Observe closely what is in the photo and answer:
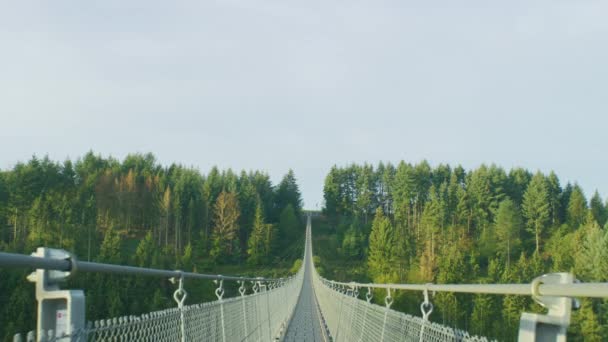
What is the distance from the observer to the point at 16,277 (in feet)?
109

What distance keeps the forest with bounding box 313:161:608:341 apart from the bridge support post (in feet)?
143

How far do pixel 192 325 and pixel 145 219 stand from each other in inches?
3074

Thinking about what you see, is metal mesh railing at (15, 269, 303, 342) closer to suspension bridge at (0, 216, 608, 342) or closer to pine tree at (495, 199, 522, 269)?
suspension bridge at (0, 216, 608, 342)

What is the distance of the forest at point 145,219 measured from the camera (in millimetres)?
58562

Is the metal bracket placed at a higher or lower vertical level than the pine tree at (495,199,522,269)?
higher

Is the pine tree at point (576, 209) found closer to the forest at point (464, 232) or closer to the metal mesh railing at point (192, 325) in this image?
the forest at point (464, 232)

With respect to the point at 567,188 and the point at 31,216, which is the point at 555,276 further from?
the point at 567,188

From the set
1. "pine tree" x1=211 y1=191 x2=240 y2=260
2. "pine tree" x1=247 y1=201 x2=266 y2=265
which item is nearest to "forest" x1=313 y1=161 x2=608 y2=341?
"pine tree" x1=247 y1=201 x2=266 y2=265

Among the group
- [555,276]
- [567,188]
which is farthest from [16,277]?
[567,188]

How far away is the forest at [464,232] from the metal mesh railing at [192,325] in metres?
37.7

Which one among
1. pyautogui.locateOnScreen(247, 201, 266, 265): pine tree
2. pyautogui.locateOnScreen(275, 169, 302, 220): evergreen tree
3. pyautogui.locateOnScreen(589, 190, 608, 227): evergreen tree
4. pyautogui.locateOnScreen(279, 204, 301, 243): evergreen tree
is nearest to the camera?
pyautogui.locateOnScreen(589, 190, 608, 227): evergreen tree

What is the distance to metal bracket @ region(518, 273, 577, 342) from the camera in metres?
1.55

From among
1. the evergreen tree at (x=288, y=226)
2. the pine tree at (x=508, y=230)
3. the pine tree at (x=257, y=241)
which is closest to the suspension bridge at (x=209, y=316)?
the pine tree at (x=508, y=230)

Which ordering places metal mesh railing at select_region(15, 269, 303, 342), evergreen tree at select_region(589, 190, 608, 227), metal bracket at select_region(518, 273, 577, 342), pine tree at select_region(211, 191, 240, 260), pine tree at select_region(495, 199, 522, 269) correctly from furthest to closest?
pine tree at select_region(211, 191, 240, 260) → evergreen tree at select_region(589, 190, 608, 227) → pine tree at select_region(495, 199, 522, 269) → metal mesh railing at select_region(15, 269, 303, 342) → metal bracket at select_region(518, 273, 577, 342)
